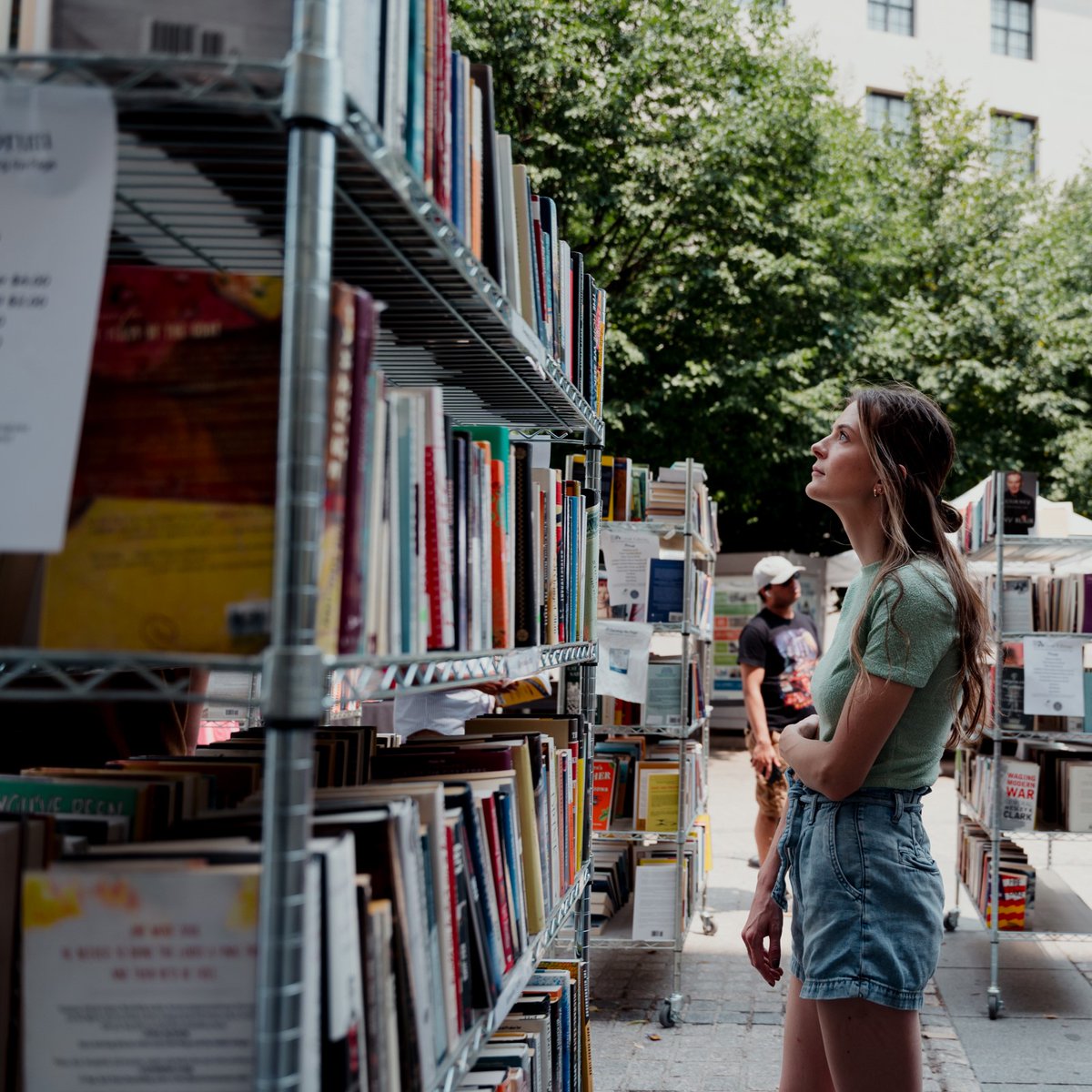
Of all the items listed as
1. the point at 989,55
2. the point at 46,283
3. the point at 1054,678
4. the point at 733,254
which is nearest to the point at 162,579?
the point at 46,283

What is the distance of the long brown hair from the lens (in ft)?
7.18

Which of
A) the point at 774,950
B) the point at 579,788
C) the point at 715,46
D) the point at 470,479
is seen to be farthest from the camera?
the point at 715,46

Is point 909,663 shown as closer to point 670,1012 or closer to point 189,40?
point 189,40

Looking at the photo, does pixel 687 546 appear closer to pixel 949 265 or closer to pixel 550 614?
pixel 550 614

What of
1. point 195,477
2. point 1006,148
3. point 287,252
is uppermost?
point 1006,148

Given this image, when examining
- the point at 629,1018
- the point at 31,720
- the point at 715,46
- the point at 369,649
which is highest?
the point at 715,46

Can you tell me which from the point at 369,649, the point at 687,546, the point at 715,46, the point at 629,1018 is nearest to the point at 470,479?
the point at 369,649

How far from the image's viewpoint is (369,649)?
1.27 metres

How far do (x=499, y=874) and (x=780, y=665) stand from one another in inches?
182

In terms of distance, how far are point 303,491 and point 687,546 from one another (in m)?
3.90

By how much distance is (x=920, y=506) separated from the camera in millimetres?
2320

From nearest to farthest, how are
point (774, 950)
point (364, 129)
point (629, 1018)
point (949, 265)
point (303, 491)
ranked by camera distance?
point (303, 491)
point (364, 129)
point (774, 950)
point (629, 1018)
point (949, 265)

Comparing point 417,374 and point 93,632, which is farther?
point 417,374

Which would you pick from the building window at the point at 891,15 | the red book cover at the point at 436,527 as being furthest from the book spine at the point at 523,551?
the building window at the point at 891,15
